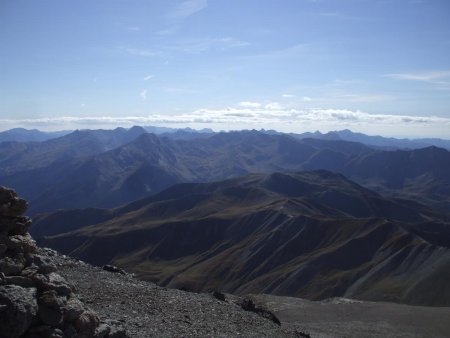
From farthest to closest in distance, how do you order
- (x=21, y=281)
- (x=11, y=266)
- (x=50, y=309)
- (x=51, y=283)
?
(x=51, y=283) < (x=11, y=266) < (x=21, y=281) < (x=50, y=309)

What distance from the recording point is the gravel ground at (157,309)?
25.3 metres

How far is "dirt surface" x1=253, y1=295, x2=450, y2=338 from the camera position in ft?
157

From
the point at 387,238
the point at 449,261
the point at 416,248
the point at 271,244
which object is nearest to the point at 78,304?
the point at 449,261

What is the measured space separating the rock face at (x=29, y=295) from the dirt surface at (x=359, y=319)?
94.5 feet

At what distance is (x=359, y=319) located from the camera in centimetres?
5444

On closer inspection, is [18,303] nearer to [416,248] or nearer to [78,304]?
[78,304]

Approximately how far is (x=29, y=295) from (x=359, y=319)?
150 ft

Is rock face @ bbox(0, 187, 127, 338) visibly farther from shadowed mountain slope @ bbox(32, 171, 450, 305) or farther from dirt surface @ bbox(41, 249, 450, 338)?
shadowed mountain slope @ bbox(32, 171, 450, 305)

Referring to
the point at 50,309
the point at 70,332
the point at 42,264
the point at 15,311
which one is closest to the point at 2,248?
the point at 42,264

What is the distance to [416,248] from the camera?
4387 inches

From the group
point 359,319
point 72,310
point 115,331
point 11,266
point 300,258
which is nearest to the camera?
point 72,310

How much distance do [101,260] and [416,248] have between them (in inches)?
5093

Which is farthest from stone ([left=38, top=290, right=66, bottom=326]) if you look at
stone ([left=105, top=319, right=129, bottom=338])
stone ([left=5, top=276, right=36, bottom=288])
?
stone ([left=105, top=319, right=129, bottom=338])

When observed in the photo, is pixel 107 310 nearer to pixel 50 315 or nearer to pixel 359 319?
pixel 50 315
